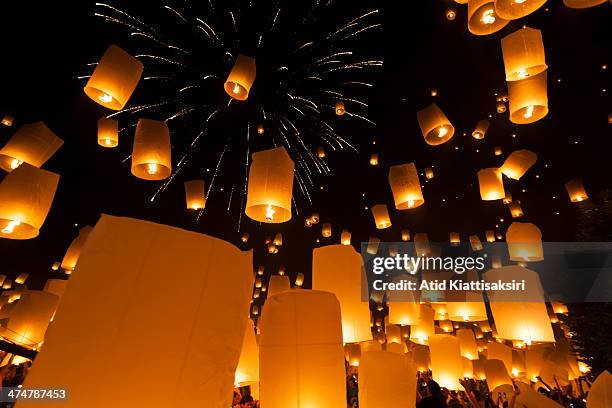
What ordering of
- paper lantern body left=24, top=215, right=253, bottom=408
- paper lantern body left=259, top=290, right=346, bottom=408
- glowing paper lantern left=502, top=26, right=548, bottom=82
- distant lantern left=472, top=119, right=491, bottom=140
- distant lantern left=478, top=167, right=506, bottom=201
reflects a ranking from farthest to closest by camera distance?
distant lantern left=472, top=119, right=491, bottom=140
distant lantern left=478, top=167, right=506, bottom=201
glowing paper lantern left=502, top=26, right=548, bottom=82
paper lantern body left=259, top=290, right=346, bottom=408
paper lantern body left=24, top=215, right=253, bottom=408

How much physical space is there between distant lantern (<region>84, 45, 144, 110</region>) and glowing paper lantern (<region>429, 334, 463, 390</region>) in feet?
17.1

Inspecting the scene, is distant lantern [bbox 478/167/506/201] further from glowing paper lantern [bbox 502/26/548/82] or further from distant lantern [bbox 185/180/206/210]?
distant lantern [bbox 185/180/206/210]

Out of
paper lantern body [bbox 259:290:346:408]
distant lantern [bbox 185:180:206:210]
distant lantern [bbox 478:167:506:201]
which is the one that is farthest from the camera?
distant lantern [bbox 185:180:206:210]

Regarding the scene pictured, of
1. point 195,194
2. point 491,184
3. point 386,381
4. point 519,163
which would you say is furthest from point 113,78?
point 519,163

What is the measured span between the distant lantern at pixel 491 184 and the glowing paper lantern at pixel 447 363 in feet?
7.12

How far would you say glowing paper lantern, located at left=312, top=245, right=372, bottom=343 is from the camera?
11.3ft

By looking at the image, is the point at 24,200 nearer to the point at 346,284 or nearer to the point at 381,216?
the point at 346,284

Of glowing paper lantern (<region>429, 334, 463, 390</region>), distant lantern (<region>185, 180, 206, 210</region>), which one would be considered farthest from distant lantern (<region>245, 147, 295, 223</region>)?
glowing paper lantern (<region>429, 334, 463, 390</region>)

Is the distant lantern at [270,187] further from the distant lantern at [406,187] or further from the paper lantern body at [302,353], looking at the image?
the distant lantern at [406,187]

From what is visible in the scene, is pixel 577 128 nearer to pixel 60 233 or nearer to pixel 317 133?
pixel 317 133

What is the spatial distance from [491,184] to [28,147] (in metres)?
5.77

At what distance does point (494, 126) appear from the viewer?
7.83 meters

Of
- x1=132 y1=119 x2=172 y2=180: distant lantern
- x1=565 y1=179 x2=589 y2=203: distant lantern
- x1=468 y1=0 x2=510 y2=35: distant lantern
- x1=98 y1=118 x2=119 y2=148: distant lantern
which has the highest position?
x1=565 y1=179 x2=589 y2=203: distant lantern

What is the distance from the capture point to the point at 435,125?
433 centimetres
